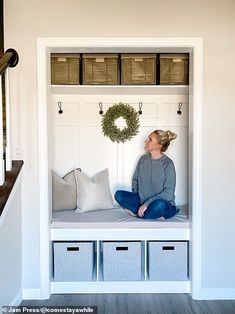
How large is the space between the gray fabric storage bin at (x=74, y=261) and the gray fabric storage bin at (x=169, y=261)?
0.52 meters

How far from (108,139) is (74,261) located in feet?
4.02

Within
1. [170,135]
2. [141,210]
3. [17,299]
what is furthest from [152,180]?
[17,299]

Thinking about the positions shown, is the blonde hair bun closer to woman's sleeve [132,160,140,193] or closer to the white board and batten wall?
the white board and batten wall

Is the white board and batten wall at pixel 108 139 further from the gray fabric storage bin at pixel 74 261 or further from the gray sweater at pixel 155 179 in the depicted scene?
the gray fabric storage bin at pixel 74 261

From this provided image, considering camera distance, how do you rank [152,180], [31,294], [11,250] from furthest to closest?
1. [152,180]
2. [31,294]
3. [11,250]

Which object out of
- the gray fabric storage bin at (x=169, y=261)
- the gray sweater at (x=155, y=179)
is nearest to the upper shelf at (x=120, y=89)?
the gray sweater at (x=155, y=179)

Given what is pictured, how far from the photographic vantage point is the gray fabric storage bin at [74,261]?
3.09 metres

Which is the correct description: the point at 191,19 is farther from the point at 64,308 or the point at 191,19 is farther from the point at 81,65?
the point at 64,308

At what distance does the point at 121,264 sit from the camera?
3117mm

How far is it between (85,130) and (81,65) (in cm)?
68

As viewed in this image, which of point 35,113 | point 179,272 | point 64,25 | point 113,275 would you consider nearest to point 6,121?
point 35,113

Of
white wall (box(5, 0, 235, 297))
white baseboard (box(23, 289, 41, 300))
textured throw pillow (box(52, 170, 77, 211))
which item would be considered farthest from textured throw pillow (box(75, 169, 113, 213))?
white baseboard (box(23, 289, 41, 300))

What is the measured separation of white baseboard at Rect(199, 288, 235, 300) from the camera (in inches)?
118

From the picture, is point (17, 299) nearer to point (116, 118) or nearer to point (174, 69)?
point (116, 118)
